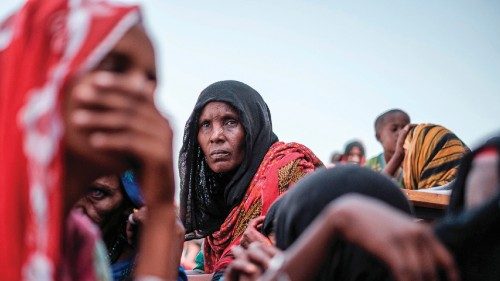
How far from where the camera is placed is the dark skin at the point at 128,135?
102cm

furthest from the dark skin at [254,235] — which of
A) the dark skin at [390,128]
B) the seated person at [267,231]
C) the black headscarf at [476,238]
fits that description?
the dark skin at [390,128]

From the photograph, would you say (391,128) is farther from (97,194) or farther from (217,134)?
(97,194)

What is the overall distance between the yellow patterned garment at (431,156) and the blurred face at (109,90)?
3951 millimetres

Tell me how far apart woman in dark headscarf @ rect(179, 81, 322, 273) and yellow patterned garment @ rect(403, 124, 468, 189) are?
1327 mm

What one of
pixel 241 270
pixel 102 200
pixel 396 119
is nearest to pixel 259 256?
pixel 241 270

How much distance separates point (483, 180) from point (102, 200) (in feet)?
6.04

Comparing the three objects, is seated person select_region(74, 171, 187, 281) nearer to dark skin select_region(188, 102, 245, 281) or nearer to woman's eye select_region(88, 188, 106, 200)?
woman's eye select_region(88, 188, 106, 200)

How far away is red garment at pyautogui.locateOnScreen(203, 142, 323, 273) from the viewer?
11.8ft

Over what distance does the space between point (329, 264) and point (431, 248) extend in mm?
414

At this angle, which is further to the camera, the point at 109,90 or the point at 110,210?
the point at 110,210

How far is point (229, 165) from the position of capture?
13.1 ft

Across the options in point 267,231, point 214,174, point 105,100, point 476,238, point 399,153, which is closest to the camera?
point 105,100

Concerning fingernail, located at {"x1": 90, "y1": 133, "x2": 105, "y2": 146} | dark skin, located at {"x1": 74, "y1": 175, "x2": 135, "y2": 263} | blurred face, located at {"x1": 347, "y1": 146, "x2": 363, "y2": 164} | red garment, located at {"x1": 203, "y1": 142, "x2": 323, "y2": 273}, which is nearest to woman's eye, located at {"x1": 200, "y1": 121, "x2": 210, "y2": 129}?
red garment, located at {"x1": 203, "y1": 142, "x2": 323, "y2": 273}

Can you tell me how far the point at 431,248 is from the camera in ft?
3.36
